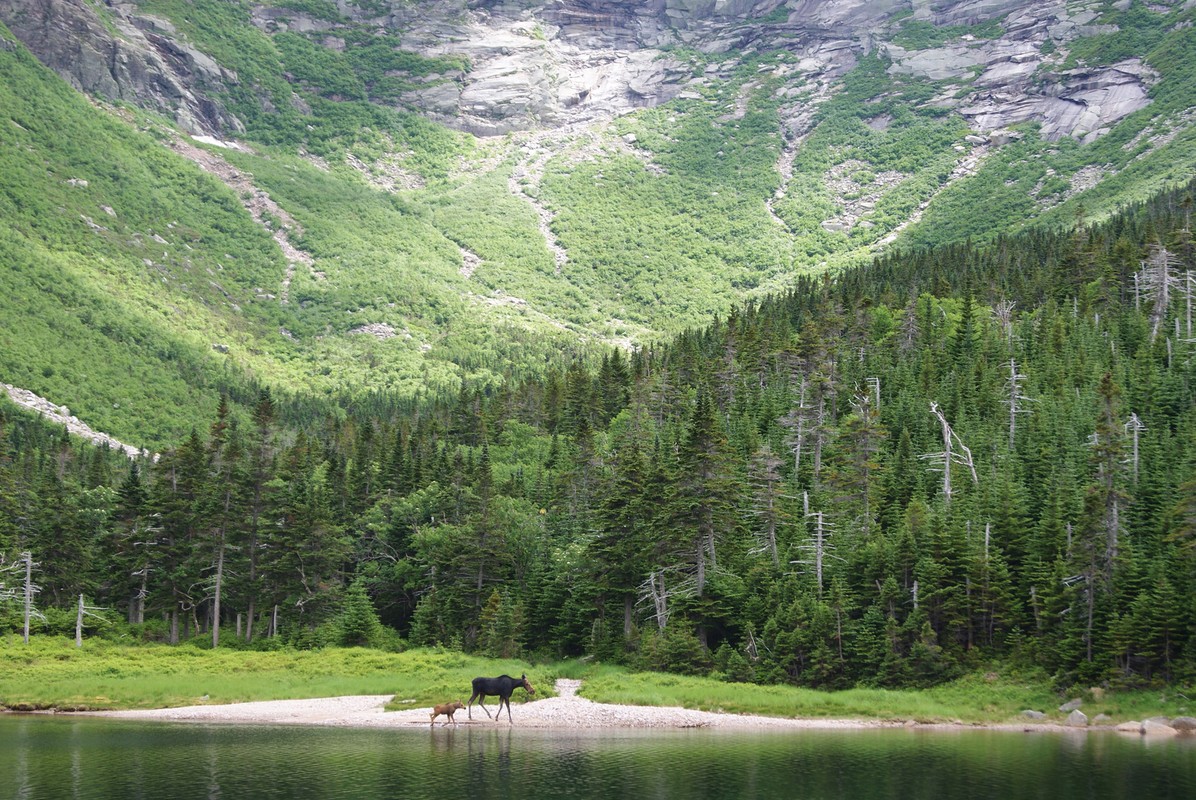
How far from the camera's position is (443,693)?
67375mm

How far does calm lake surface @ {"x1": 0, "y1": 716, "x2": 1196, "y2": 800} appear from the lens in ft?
124

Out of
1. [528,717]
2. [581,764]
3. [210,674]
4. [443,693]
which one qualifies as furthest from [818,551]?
[210,674]

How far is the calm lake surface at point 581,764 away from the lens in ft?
124

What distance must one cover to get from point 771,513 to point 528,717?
82.3 feet

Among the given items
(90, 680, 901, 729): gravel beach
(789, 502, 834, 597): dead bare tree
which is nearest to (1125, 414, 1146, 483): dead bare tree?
(789, 502, 834, 597): dead bare tree

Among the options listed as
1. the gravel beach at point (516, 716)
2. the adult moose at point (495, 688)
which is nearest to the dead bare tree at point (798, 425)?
the gravel beach at point (516, 716)

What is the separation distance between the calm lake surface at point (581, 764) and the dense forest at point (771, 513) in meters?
13.3

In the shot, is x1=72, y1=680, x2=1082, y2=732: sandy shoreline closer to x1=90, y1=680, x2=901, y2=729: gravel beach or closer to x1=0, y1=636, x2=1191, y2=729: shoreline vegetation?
x1=90, y1=680, x2=901, y2=729: gravel beach

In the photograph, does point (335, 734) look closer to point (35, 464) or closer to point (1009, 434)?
point (1009, 434)

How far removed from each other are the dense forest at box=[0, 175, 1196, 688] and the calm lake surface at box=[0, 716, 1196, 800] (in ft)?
43.6

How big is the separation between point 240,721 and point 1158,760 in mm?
47789

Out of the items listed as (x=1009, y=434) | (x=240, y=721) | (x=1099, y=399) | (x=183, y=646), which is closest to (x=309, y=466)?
(x=183, y=646)

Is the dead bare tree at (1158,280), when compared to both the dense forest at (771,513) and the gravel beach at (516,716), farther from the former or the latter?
the gravel beach at (516,716)

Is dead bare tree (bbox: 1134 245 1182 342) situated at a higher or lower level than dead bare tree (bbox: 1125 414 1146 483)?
higher
